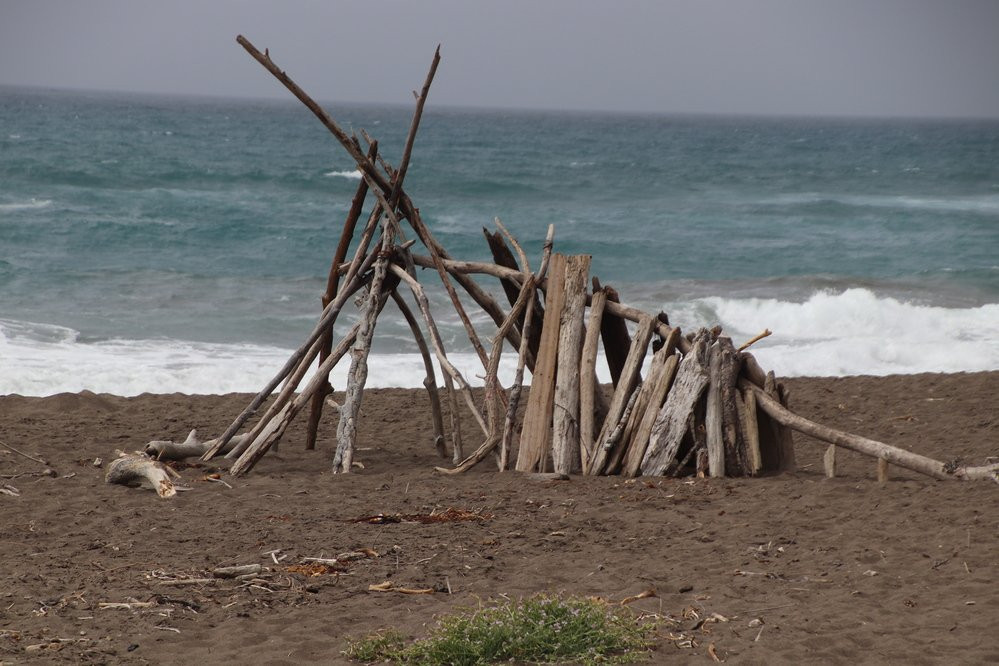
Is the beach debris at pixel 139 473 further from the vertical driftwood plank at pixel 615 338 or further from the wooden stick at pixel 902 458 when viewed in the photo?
the wooden stick at pixel 902 458

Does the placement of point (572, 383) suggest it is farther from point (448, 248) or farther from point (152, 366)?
point (448, 248)

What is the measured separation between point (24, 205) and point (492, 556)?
86.3ft

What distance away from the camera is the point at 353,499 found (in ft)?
21.5

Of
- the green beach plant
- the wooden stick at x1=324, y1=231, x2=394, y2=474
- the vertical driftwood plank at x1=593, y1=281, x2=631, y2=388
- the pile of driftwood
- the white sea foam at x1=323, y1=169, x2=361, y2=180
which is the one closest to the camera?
the green beach plant

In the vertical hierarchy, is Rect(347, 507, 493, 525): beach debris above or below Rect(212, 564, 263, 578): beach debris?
above

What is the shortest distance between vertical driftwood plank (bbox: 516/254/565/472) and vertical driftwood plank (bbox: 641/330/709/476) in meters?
0.71

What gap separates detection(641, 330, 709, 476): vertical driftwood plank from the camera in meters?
6.82

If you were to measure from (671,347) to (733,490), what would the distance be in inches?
41.0

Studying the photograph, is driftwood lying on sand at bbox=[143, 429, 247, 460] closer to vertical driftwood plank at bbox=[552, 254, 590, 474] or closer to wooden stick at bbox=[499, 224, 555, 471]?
wooden stick at bbox=[499, 224, 555, 471]

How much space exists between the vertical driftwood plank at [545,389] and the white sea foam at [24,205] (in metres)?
23.4

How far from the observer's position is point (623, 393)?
7.05 metres

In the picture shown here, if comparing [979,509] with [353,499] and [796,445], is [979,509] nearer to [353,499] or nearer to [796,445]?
[796,445]

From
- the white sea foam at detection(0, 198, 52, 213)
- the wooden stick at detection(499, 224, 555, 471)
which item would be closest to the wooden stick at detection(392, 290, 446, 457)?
the wooden stick at detection(499, 224, 555, 471)

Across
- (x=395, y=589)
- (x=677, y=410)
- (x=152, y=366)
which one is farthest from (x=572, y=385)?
(x=152, y=366)
